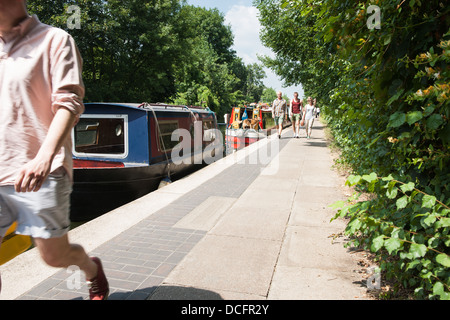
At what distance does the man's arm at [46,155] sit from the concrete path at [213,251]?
4.65 ft

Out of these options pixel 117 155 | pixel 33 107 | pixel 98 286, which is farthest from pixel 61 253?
pixel 117 155

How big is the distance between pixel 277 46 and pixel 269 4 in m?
1.47

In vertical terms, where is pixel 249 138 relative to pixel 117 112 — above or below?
below

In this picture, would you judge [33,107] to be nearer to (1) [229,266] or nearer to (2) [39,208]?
(2) [39,208]

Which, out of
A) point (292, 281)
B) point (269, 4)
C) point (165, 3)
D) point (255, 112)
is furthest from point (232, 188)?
point (165, 3)

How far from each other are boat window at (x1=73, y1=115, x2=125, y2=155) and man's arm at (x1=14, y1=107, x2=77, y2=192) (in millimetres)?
6214

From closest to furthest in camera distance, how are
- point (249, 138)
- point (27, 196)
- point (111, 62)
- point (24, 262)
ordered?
point (27, 196) → point (24, 262) → point (249, 138) → point (111, 62)

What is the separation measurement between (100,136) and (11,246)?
513 centimetres

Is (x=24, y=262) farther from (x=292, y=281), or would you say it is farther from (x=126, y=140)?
(x=126, y=140)

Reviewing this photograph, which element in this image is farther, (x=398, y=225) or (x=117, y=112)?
(x=117, y=112)

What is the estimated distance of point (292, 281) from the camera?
3160 millimetres

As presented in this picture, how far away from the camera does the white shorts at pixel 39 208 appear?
6.44 ft

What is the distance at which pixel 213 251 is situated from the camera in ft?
12.5
